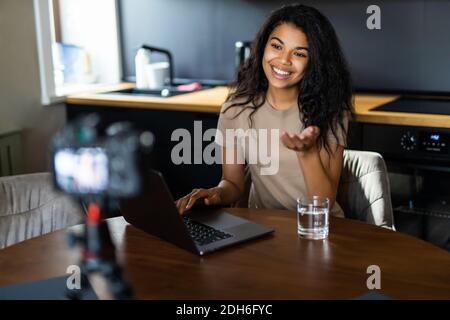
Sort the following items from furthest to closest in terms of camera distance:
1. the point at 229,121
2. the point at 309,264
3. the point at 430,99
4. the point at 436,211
Result: the point at 430,99 < the point at 436,211 < the point at 229,121 < the point at 309,264

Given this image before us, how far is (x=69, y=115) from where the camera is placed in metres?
3.02

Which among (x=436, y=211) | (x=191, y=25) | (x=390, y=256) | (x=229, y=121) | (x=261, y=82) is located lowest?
(x=436, y=211)

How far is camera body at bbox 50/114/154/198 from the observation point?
0.34 meters

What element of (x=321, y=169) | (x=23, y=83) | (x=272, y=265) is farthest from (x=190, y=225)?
(x=23, y=83)

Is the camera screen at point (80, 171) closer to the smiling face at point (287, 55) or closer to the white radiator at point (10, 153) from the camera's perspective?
A: the smiling face at point (287, 55)

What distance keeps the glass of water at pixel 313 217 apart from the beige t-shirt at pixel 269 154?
411mm

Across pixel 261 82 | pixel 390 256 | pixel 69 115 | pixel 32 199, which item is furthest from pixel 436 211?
pixel 69 115

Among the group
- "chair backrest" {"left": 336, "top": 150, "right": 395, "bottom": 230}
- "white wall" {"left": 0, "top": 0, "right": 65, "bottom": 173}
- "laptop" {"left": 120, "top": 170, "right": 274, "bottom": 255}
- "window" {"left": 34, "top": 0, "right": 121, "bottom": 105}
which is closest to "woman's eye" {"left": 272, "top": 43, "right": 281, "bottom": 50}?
"chair backrest" {"left": 336, "top": 150, "right": 395, "bottom": 230}

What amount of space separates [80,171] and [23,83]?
2622 millimetres

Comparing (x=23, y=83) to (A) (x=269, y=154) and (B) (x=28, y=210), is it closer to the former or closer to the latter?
(B) (x=28, y=210)

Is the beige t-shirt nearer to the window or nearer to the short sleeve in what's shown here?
the short sleeve

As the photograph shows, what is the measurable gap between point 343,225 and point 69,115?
198cm

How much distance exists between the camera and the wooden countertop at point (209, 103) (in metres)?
2.27

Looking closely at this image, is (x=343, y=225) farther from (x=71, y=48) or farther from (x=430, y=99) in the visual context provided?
(x=71, y=48)
